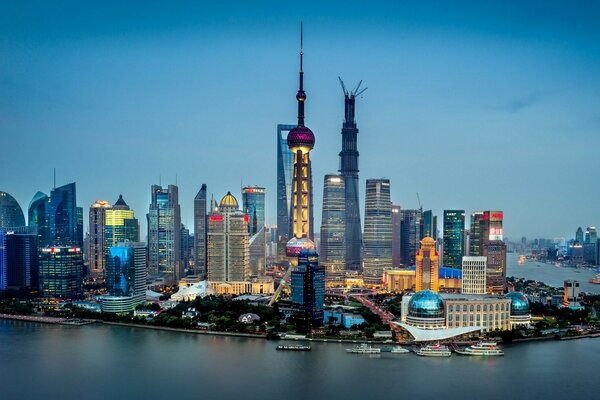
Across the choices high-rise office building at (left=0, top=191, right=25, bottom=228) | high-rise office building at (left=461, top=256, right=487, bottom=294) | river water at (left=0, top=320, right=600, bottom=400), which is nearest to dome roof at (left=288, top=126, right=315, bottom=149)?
high-rise office building at (left=461, top=256, right=487, bottom=294)

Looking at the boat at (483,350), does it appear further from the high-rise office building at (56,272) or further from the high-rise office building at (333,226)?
the high-rise office building at (333,226)

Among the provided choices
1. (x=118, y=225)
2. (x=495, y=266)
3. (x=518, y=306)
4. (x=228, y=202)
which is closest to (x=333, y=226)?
(x=228, y=202)

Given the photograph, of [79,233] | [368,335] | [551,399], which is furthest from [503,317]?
[79,233]

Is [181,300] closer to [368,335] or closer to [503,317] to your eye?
[368,335]

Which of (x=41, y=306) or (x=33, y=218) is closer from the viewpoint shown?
(x=41, y=306)

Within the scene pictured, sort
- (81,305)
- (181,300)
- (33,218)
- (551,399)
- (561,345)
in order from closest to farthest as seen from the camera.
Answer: (551,399) → (561,345) → (81,305) → (181,300) → (33,218)

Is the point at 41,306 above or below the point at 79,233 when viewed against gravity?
below

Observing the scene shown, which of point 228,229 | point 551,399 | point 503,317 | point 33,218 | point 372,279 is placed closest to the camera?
point 551,399

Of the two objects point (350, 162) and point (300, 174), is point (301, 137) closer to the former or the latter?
point (300, 174)
